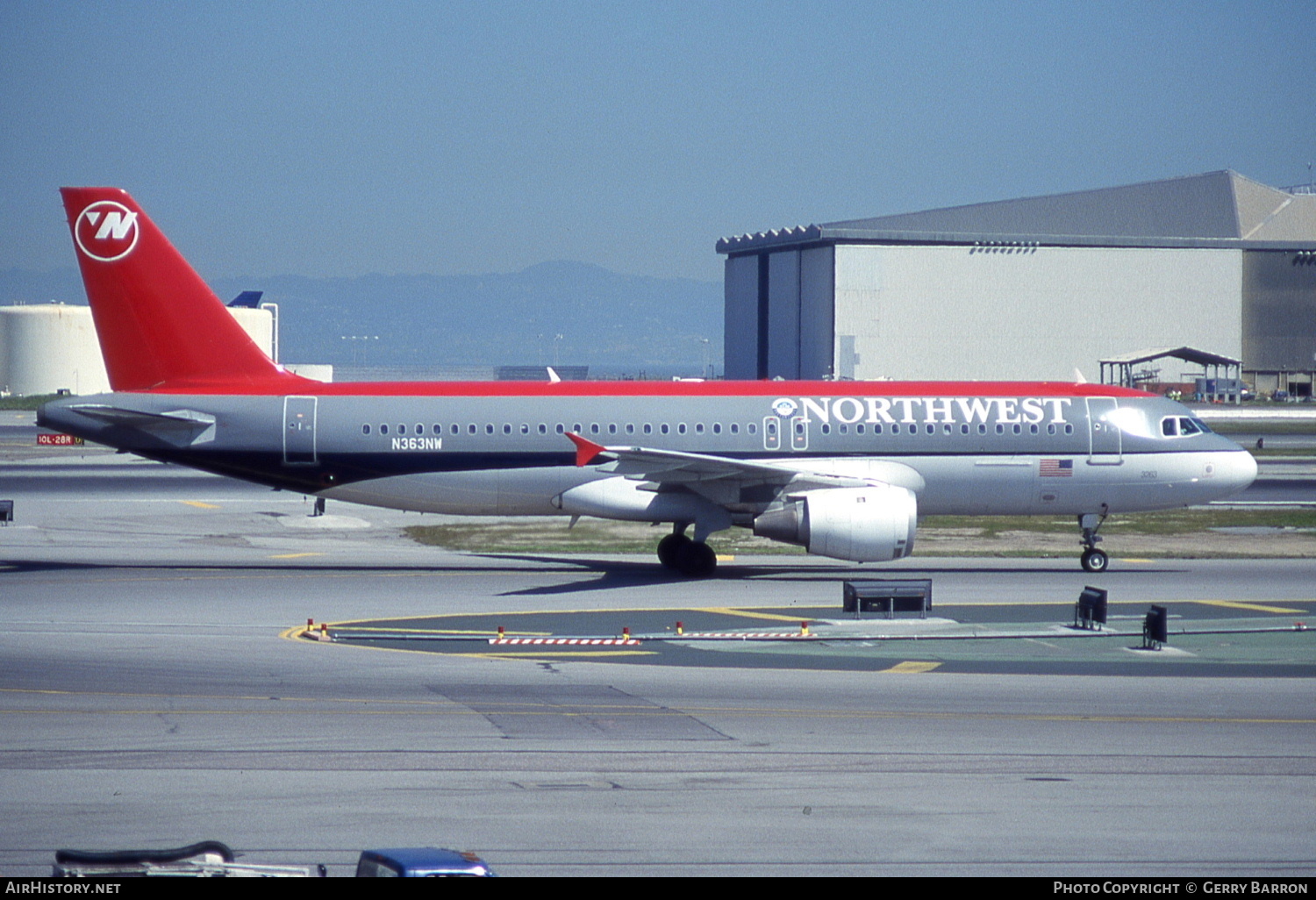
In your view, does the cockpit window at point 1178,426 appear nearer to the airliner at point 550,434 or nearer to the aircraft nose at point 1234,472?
the airliner at point 550,434

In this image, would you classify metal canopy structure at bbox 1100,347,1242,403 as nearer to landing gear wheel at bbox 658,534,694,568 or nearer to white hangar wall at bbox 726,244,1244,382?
white hangar wall at bbox 726,244,1244,382

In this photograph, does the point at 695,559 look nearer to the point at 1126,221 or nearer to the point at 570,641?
the point at 570,641

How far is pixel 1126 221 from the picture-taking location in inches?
5034

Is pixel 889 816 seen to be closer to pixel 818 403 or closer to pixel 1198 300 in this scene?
pixel 818 403

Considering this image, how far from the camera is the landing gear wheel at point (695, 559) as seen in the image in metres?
34.3

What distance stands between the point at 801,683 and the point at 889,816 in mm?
7417

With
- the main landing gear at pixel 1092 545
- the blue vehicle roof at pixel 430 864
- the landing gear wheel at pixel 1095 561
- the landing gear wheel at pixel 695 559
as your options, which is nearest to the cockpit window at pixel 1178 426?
the main landing gear at pixel 1092 545

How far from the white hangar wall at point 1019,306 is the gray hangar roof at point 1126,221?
103cm

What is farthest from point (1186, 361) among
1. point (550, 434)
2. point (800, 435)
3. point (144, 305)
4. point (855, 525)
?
point (144, 305)

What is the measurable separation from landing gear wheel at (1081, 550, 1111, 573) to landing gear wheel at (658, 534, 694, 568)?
948cm

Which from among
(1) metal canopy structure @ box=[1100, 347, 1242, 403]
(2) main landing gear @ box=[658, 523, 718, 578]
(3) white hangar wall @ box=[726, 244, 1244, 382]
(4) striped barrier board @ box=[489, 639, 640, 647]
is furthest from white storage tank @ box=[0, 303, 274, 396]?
(4) striped barrier board @ box=[489, 639, 640, 647]

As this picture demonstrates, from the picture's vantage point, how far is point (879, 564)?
123 ft

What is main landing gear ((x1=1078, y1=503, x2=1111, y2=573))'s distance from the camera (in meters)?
35.0

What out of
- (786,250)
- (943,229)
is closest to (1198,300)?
(943,229)
